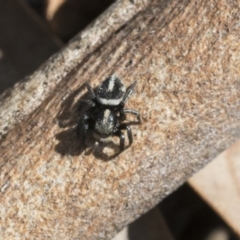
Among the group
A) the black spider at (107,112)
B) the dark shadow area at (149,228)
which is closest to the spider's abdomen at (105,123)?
the black spider at (107,112)

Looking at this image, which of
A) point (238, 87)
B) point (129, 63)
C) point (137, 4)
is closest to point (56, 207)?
point (129, 63)

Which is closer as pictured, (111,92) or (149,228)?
(111,92)

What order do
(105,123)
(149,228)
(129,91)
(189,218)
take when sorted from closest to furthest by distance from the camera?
(129,91), (105,123), (149,228), (189,218)

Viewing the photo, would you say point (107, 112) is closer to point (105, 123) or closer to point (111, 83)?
point (105, 123)

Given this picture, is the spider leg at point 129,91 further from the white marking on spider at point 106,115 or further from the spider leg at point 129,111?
the white marking on spider at point 106,115

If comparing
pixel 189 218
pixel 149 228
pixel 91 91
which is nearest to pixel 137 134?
pixel 91 91

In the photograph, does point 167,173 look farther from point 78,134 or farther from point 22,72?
point 22,72
